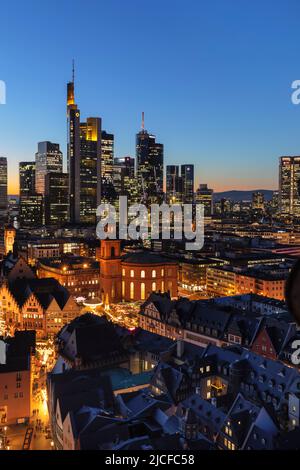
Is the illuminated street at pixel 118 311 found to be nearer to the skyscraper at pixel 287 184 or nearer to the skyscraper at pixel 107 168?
the skyscraper at pixel 107 168

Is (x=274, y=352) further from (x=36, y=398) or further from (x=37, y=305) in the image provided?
(x=37, y=305)

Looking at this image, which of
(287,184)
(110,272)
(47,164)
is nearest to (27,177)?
(47,164)

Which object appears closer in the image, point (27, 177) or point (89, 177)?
point (89, 177)

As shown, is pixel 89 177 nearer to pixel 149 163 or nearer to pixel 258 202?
pixel 149 163

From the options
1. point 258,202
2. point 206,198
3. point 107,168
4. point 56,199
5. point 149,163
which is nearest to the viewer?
point 56,199

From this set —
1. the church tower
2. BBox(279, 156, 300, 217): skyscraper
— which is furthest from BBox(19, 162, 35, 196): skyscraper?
the church tower
